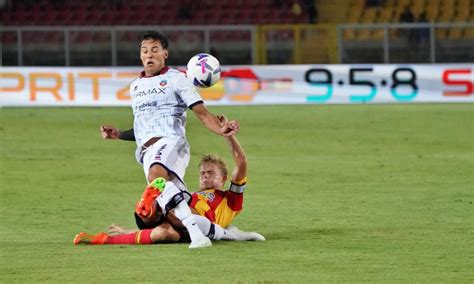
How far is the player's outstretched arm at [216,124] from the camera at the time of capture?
8906 mm

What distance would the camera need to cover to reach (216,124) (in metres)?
9.02

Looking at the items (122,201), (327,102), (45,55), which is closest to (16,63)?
(45,55)

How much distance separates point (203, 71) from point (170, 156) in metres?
0.94

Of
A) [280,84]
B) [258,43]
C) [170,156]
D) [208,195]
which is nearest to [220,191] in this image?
[208,195]

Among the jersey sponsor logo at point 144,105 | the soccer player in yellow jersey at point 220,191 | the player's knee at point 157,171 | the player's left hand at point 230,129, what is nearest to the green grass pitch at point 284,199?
the soccer player in yellow jersey at point 220,191

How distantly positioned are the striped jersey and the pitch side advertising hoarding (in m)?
17.0

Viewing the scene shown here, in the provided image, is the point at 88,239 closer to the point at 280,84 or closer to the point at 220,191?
the point at 220,191

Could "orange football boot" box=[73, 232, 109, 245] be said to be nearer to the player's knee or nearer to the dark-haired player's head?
the player's knee

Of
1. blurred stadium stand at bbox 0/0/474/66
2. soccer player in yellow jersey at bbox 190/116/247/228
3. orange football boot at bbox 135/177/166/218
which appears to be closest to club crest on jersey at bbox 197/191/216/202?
soccer player in yellow jersey at bbox 190/116/247/228

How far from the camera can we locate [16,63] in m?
29.2

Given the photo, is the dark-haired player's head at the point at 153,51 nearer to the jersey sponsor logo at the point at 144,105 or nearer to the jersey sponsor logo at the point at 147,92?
the jersey sponsor logo at the point at 147,92

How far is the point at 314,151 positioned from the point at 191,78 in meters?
8.82

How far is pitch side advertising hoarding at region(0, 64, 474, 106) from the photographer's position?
2667cm

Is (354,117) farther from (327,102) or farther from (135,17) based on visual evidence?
(135,17)
